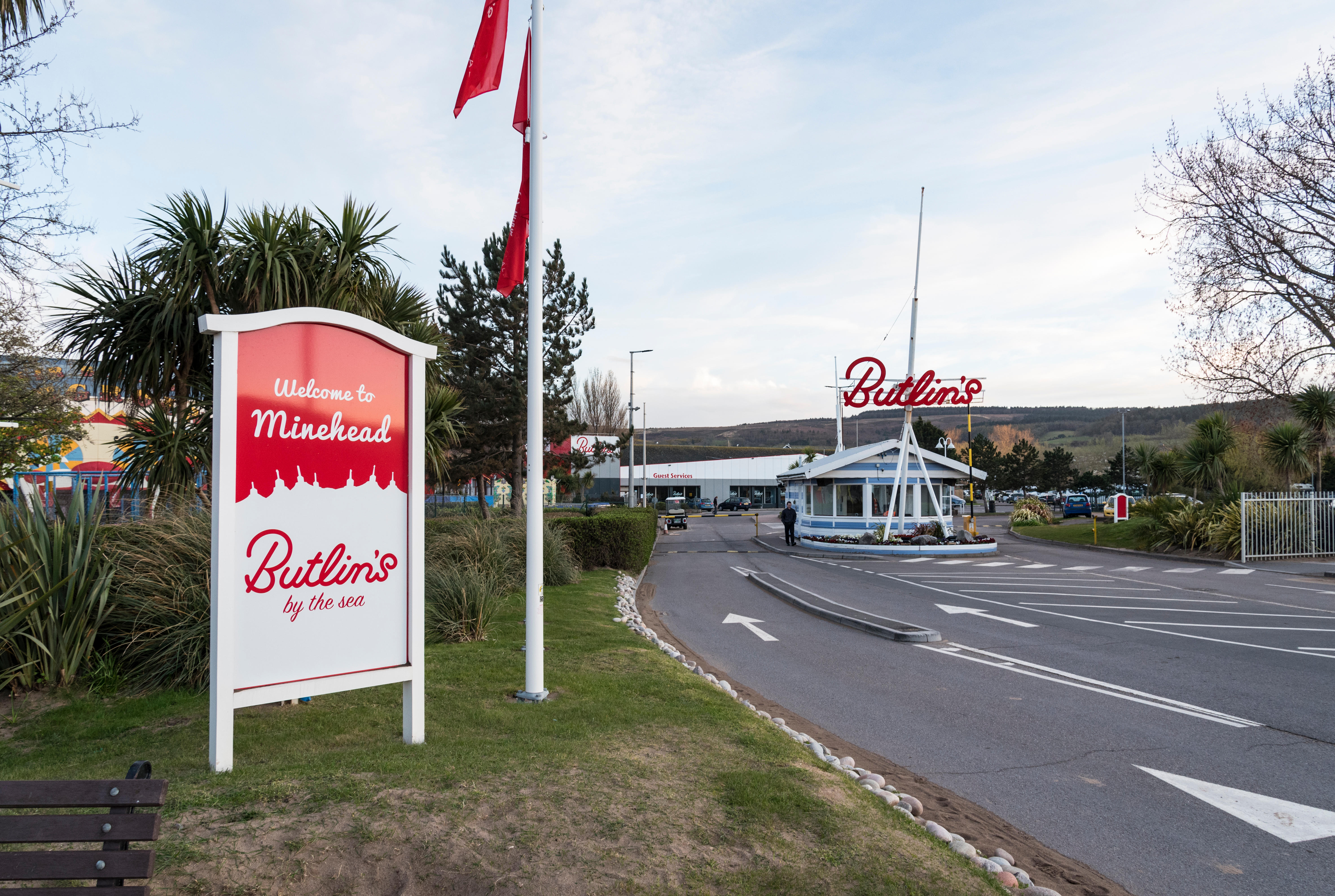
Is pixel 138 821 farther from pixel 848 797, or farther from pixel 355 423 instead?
pixel 848 797

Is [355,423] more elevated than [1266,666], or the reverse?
[355,423]

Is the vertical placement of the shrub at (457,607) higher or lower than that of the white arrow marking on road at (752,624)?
higher

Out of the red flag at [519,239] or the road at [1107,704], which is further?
the red flag at [519,239]

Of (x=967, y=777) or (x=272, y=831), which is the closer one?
(x=272, y=831)

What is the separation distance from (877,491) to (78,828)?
32026 mm

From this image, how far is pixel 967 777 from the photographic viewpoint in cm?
569

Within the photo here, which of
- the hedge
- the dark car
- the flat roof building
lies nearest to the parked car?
the dark car

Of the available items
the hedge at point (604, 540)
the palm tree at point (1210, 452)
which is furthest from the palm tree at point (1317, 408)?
the hedge at point (604, 540)

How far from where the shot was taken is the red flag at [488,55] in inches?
269

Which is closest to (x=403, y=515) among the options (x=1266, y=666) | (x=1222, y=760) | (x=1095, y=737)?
(x=1095, y=737)

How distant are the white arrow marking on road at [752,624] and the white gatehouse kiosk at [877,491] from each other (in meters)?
16.2

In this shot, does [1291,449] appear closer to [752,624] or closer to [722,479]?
[752,624]

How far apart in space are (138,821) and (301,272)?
30.8 ft

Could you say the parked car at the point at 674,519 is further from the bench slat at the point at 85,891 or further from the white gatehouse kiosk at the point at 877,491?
the bench slat at the point at 85,891
